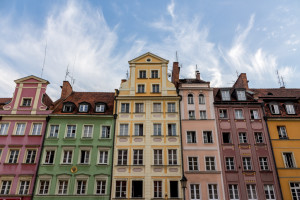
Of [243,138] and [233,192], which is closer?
[233,192]

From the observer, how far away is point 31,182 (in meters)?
26.4

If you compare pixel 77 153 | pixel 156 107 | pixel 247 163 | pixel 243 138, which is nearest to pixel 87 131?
pixel 77 153

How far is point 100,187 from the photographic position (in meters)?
26.4

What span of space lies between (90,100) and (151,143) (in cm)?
1089

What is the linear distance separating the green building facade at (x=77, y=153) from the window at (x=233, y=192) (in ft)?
42.5

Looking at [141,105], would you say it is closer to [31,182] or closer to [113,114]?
[113,114]

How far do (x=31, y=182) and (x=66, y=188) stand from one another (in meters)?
3.81

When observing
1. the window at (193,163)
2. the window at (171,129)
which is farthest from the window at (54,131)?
the window at (193,163)

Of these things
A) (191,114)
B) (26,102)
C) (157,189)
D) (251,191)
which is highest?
(26,102)

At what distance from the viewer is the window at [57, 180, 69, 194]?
26277 mm

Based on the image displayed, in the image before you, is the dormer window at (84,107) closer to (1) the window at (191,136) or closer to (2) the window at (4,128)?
(2) the window at (4,128)

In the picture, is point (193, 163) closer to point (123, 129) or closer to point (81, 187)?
point (123, 129)

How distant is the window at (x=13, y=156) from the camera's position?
2745 centimetres

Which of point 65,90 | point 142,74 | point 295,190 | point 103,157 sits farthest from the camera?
point 65,90
